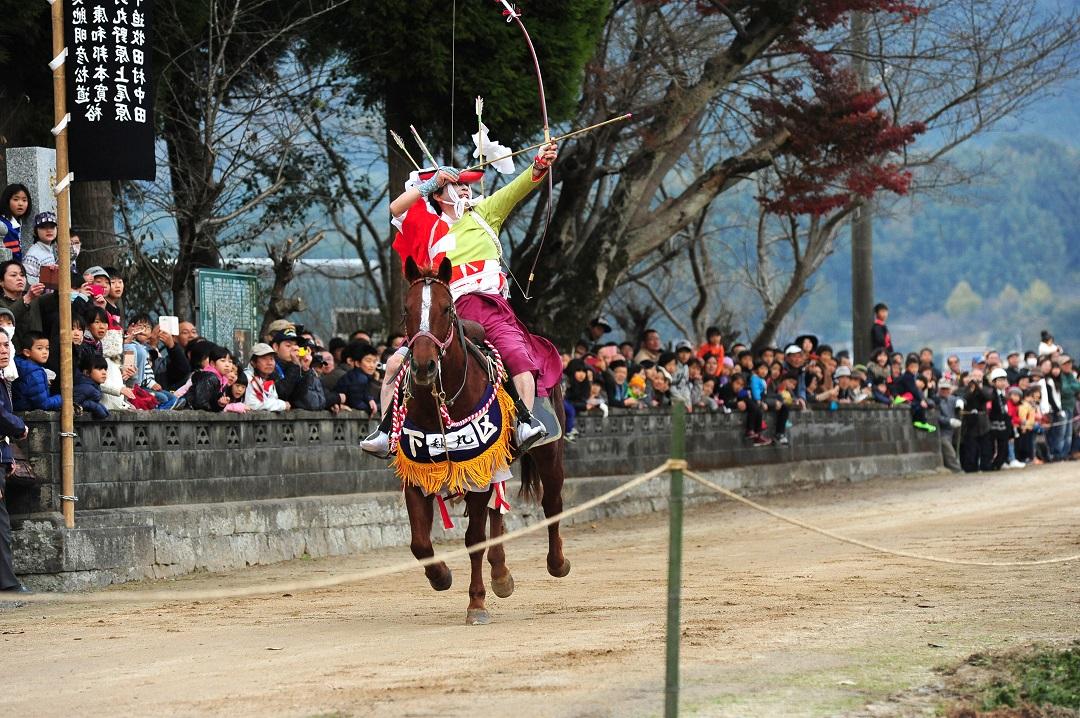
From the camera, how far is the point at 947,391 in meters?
32.5

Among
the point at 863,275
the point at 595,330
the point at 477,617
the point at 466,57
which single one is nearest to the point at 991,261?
the point at 863,275

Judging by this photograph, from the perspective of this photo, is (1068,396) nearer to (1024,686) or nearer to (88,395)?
(88,395)

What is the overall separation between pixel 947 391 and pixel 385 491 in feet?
54.7

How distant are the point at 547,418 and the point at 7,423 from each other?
13.9ft

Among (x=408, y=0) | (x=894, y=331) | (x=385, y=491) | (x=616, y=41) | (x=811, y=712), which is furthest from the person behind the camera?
(x=894, y=331)

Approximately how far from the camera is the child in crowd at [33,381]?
44.4ft

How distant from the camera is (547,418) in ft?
39.9

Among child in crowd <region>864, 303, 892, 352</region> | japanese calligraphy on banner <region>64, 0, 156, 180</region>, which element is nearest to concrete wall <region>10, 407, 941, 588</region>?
japanese calligraphy on banner <region>64, 0, 156, 180</region>

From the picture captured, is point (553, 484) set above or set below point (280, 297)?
below

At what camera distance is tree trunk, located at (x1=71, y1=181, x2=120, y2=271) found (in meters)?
19.1

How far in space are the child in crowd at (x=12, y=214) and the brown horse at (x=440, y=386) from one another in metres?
5.96

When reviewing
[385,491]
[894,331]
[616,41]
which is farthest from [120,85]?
[894,331]

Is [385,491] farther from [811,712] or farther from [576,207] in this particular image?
[811,712]

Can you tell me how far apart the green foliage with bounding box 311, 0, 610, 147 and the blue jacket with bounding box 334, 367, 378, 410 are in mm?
4598
